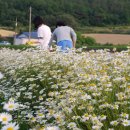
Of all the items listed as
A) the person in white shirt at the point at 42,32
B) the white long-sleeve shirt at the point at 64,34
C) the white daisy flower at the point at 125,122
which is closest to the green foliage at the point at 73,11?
the person in white shirt at the point at 42,32

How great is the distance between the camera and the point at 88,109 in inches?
117

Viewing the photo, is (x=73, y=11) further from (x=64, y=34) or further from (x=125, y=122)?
(x=125, y=122)

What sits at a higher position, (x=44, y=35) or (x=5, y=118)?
(x=5, y=118)

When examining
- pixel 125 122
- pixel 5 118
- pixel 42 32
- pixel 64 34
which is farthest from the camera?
pixel 42 32

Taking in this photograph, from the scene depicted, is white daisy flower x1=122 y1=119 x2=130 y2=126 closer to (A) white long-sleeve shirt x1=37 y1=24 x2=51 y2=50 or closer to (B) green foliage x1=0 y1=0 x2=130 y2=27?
(A) white long-sleeve shirt x1=37 y1=24 x2=51 y2=50

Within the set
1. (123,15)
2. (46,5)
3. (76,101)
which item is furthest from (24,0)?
(76,101)

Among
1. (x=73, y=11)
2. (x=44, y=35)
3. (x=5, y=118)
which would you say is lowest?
(x=73, y=11)

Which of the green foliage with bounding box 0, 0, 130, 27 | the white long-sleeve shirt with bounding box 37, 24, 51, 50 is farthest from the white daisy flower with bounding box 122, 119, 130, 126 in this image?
the green foliage with bounding box 0, 0, 130, 27

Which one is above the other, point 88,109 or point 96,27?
point 88,109

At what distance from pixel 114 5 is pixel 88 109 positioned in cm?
8897

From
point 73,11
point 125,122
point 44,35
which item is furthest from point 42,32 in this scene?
point 73,11

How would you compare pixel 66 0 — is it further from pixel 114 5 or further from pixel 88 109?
pixel 88 109

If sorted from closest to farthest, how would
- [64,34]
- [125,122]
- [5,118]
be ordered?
[5,118], [125,122], [64,34]

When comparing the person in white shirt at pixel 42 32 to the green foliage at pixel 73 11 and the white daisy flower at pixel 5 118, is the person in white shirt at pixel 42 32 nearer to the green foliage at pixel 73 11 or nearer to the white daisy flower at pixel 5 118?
the white daisy flower at pixel 5 118
